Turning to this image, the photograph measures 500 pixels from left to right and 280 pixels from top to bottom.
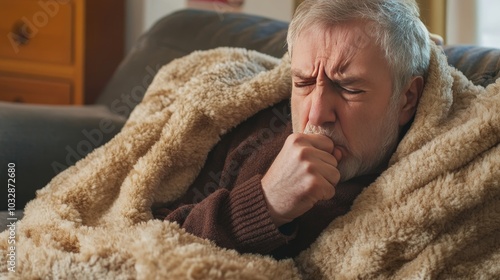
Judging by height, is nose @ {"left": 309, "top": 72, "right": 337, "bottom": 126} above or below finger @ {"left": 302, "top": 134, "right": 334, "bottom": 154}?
above

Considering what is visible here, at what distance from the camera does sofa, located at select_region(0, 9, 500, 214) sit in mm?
1604

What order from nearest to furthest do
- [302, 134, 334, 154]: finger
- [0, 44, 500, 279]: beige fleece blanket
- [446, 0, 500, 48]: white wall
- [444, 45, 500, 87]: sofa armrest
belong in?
[0, 44, 500, 279]: beige fleece blanket, [302, 134, 334, 154]: finger, [444, 45, 500, 87]: sofa armrest, [446, 0, 500, 48]: white wall

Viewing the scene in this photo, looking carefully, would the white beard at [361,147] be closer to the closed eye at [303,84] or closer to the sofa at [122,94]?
the closed eye at [303,84]

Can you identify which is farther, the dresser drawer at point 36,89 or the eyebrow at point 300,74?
the dresser drawer at point 36,89

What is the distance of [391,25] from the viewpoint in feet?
3.71

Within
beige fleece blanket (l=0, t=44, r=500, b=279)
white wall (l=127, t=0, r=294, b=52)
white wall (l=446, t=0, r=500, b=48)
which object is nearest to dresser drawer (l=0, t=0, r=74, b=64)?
white wall (l=127, t=0, r=294, b=52)

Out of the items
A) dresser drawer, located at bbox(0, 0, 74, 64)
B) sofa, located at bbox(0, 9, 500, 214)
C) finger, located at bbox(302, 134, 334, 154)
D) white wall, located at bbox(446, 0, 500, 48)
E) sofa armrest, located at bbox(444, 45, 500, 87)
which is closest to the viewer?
finger, located at bbox(302, 134, 334, 154)

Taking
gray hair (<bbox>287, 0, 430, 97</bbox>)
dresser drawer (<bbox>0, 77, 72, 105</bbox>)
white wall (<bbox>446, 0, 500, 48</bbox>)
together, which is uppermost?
gray hair (<bbox>287, 0, 430, 97</bbox>)

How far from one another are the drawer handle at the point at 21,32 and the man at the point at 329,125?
69.0 inches

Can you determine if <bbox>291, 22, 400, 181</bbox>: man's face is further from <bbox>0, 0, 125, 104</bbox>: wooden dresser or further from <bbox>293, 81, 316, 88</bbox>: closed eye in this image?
<bbox>0, 0, 125, 104</bbox>: wooden dresser

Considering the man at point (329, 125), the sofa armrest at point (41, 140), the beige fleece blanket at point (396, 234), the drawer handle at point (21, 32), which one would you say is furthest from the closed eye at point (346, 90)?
the drawer handle at point (21, 32)

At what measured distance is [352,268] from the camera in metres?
1.01

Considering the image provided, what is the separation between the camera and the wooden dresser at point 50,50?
8.77ft

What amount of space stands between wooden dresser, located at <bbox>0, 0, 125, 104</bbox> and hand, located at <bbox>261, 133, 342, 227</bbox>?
5.87 ft
